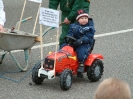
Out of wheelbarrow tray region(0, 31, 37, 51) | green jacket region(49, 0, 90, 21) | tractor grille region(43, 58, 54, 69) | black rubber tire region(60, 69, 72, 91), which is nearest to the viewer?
black rubber tire region(60, 69, 72, 91)

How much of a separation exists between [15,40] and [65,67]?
2.75ft

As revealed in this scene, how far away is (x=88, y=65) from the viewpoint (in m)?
6.79

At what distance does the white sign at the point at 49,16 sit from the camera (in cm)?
641

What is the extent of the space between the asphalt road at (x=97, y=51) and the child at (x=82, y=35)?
42 cm

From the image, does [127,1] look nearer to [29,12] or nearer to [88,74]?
[29,12]

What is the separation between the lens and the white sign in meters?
6.41

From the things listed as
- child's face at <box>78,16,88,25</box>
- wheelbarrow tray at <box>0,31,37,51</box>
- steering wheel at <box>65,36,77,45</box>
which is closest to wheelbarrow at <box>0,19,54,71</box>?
wheelbarrow tray at <box>0,31,37,51</box>

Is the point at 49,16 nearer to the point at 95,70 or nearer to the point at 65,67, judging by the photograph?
the point at 65,67

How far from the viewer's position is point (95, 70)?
6855 millimetres

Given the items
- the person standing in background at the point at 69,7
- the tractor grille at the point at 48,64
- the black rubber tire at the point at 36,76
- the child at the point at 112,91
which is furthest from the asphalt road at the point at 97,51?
the child at the point at 112,91

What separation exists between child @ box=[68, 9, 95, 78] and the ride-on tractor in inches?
2.7

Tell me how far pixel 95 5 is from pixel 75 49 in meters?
6.12

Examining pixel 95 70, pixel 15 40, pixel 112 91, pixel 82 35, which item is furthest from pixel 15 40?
pixel 112 91

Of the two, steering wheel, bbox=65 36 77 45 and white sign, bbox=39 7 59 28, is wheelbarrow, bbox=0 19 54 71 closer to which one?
steering wheel, bbox=65 36 77 45
